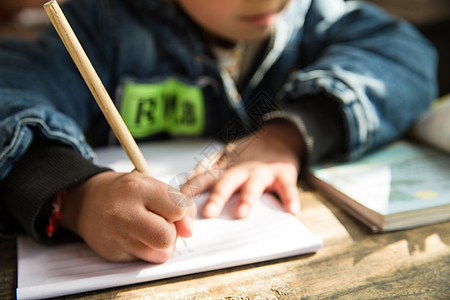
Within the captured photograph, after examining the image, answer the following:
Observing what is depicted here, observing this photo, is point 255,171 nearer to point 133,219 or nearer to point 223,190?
point 223,190

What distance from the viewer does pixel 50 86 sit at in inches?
16.6

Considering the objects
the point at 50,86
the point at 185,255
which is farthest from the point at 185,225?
the point at 50,86

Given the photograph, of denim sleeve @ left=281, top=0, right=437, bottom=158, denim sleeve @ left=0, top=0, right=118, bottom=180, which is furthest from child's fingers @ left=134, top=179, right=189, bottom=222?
denim sleeve @ left=281, top=0, right=437, bottom=158

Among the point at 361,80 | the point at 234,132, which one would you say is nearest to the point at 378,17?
the point at 361,80

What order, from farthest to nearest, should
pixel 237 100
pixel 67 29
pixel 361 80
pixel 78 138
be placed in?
pixel 237 100 → pixel 361 80 → pixel 78 138 → pixel 67 29

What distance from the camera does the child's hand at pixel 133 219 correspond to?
0.78ft

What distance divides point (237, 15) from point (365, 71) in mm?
164

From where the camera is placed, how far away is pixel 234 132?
361 mm

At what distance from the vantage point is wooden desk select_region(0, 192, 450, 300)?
0.23m

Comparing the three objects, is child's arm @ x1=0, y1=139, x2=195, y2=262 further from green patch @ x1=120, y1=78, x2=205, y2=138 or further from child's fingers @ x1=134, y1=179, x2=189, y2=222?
green patch @ x1=120, y1=78, x2=205, y2=138

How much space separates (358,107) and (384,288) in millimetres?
226

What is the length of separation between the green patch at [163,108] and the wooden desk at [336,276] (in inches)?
9.5

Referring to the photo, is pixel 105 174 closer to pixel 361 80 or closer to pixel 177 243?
pixel 177 243

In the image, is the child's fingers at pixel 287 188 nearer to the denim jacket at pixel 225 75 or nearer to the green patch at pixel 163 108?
the denim jacket at pixel 225 75
